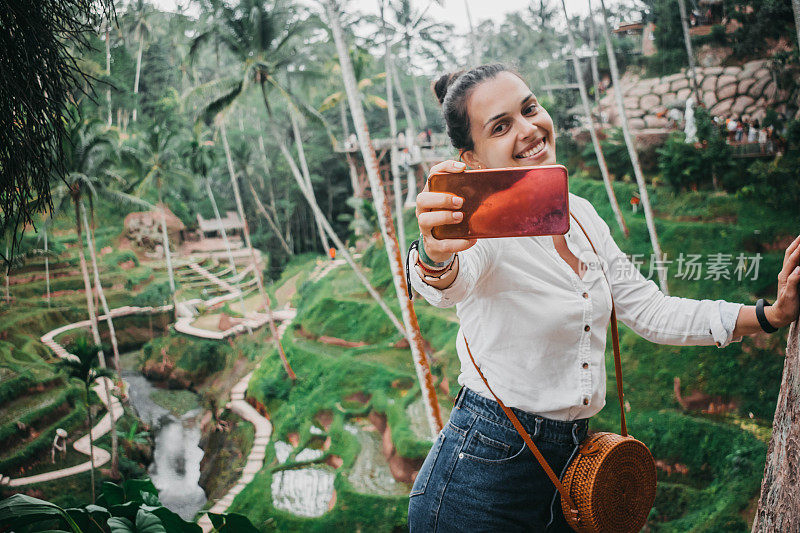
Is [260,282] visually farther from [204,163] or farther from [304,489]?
[304,489]

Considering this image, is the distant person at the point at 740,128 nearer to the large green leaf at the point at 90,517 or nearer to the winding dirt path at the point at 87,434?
the large green leaf at the point at 90,517

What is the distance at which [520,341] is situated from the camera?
982mm

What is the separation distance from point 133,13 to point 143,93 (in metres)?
1.25

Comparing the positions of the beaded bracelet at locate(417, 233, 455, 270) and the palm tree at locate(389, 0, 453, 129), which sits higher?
the palm tree at locate(389, 0, 453, 129)

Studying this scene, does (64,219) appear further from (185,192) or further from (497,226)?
(497,226)

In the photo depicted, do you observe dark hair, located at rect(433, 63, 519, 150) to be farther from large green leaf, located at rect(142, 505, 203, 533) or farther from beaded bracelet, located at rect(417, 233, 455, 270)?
large green leaf, located at rect(142, 505, 203, 533)

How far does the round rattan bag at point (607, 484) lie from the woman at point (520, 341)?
4 centimetres

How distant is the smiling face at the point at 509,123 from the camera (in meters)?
0.99

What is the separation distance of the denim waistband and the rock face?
5452 millimetres

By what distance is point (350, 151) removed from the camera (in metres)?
13.1

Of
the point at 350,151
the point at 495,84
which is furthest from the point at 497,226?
the point at 350,151

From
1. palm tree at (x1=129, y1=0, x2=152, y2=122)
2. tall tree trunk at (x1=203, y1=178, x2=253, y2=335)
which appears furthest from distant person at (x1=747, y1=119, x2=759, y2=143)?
palm tree at (x1=129, y1=0, x2=152, y2=122)

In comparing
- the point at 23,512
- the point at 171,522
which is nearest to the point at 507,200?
the point at 23,512

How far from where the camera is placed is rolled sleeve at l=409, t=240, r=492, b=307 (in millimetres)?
864
